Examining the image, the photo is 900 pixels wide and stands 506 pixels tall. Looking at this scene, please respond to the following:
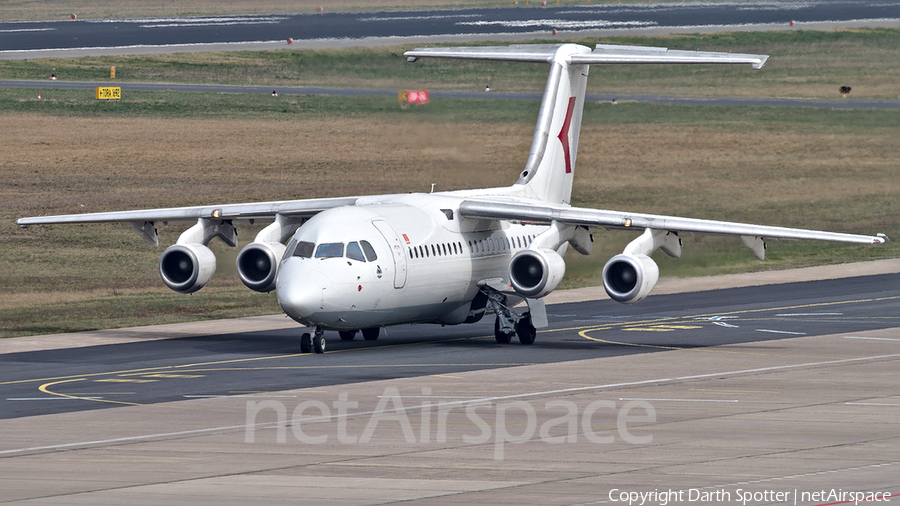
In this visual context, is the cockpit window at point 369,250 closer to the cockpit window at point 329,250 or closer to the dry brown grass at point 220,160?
the cockpit window at point 329,250

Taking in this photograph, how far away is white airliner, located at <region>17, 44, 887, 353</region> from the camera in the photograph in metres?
31.7

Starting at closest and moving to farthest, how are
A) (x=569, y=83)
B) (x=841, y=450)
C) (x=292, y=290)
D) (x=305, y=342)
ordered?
(x=841, y=450) → (x=292, y=290) → (x=305, y=342) → (x=569, y=83)

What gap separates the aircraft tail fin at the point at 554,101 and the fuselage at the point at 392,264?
2.83 metres

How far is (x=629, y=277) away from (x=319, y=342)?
7.18m

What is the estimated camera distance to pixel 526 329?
116ft

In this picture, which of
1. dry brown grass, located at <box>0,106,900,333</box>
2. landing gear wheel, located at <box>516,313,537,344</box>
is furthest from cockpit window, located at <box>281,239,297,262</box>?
dry brown grass, located at <box>0,106,900,333</box>

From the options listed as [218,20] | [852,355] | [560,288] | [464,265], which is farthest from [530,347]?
[218,20]

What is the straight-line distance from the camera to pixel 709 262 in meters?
49.1

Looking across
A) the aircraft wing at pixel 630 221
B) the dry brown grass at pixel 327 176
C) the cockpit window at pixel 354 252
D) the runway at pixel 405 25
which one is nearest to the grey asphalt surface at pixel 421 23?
the runway at pixel 405 25

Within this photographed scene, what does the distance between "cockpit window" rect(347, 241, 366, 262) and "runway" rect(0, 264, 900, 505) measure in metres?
2.31

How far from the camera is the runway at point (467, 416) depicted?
19234mm

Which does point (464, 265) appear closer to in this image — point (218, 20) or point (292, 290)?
point (292, 290)

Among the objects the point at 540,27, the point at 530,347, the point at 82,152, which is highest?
the point at 540,27

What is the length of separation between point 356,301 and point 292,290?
1.53 metres
